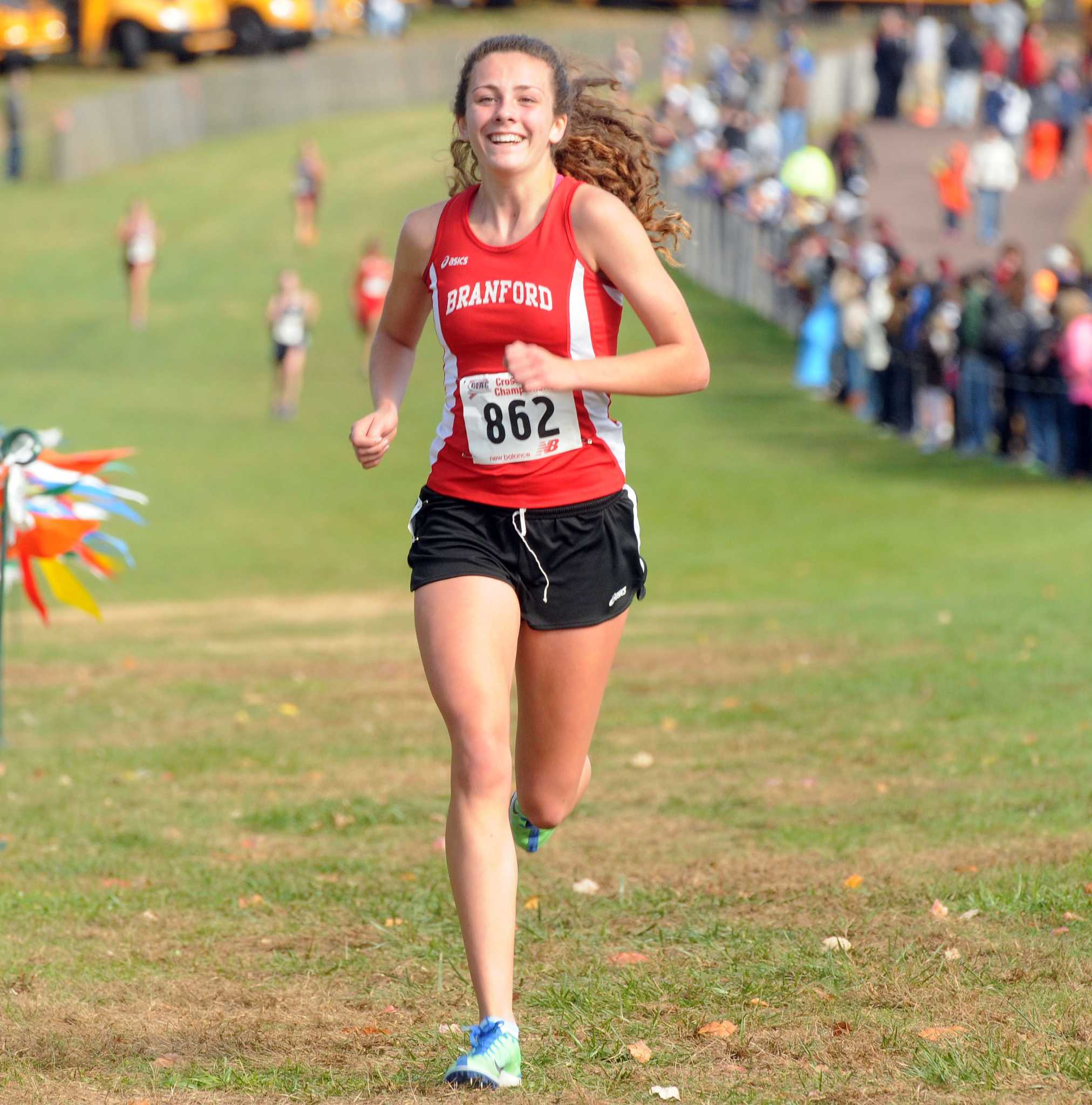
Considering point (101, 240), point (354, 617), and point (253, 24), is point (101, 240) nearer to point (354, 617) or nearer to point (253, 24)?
point (253, 24)

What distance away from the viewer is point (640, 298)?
457 centimetres

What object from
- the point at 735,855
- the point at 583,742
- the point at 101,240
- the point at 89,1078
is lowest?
the point at 101,240

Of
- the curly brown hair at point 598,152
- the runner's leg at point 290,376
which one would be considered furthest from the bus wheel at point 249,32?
the curly brown hair at point 598,152

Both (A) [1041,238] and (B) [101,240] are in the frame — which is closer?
(A) [1041,238]

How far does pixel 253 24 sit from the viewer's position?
167ft

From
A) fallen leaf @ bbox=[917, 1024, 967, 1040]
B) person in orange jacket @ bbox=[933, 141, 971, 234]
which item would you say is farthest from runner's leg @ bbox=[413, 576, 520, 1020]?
person in orange jacket @ bbox=[933, 141, 971, 234]

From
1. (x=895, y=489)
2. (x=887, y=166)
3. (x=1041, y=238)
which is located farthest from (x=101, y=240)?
(x=895, y=489)

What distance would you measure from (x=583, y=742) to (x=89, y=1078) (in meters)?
1.38

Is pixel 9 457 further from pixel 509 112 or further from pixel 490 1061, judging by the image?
pixel 490 1061

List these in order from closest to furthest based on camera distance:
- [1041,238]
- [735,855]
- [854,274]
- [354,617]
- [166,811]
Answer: [735,855] < [166,811] < [354,617] < [854,274] < [1041,238]

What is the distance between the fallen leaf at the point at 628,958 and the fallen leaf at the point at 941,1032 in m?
0.99

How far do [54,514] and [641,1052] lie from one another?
5.18 metres

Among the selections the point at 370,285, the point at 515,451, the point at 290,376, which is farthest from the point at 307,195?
the point at 515,451

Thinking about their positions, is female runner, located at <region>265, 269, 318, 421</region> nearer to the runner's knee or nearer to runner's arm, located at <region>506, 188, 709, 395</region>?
runner's arm, located at <region>506, 188, 709, 395</region>
